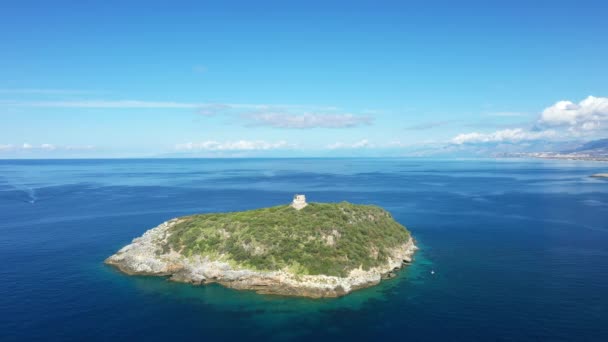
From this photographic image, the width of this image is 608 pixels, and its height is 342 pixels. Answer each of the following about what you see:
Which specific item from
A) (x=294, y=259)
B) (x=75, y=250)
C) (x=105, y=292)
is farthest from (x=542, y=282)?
(x=75, y=250)

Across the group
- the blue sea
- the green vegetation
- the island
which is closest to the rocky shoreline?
A: the island

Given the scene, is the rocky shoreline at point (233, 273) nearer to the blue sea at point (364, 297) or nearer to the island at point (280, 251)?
the island at point (280, 251)

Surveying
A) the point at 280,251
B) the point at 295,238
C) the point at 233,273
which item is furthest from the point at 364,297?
the point at 233,273

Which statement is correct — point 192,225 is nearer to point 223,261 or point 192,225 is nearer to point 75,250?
point 223,261

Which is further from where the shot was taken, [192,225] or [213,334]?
[192,225]

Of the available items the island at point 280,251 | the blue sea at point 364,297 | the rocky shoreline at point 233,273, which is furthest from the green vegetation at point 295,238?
the blue sea at point 364,297

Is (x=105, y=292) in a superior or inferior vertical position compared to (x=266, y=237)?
inferior

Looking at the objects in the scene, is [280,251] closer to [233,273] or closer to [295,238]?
[295,238]

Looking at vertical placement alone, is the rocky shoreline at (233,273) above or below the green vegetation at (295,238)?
below
